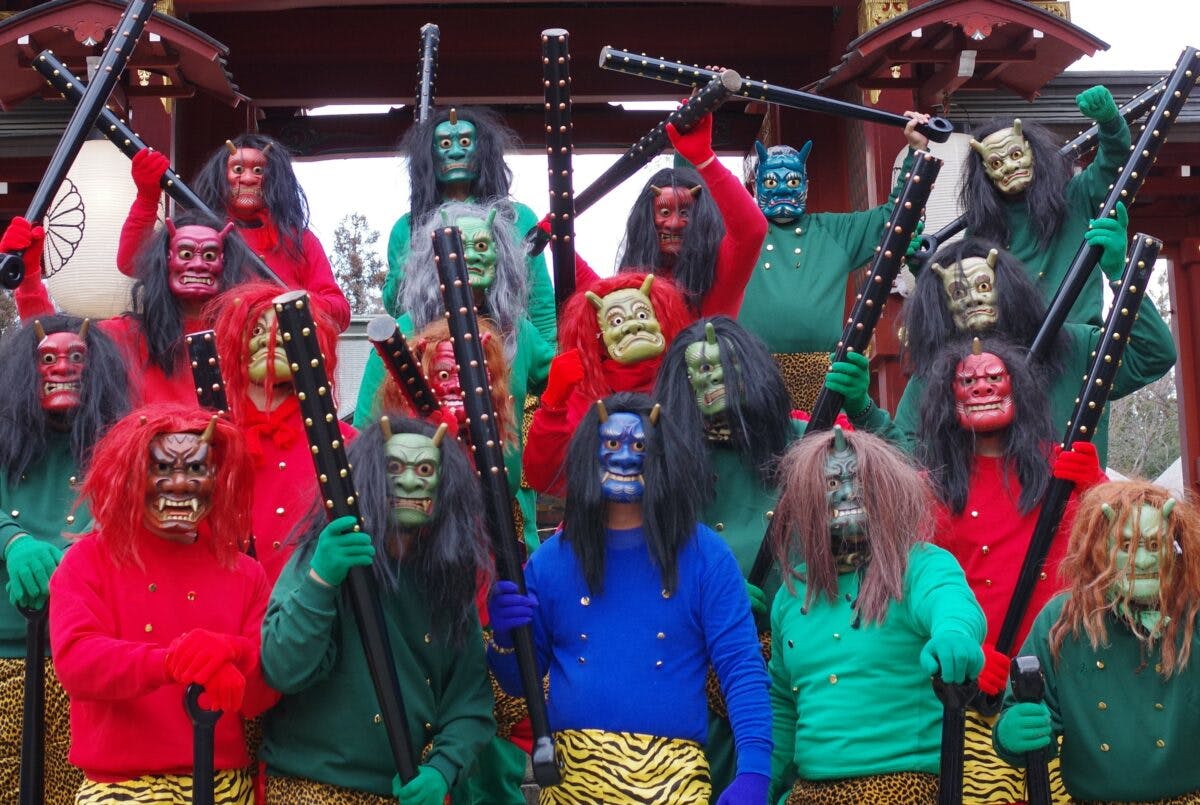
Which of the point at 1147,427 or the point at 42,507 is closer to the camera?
the point at 42,507

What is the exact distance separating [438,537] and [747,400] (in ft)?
Answer: 4.23

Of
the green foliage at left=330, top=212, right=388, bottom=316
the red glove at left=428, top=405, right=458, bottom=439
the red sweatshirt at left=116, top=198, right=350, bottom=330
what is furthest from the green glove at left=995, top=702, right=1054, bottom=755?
the green foliage at left=330, top=212, right=388, bottom=316

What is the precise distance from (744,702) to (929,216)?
4955 millimetres

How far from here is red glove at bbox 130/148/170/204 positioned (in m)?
6.31

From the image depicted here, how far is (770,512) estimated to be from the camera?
5133 millimetres

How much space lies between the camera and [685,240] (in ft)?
21.1

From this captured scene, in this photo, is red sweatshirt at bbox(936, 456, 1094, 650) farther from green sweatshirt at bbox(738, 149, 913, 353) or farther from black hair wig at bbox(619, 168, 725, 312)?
black hair wig at bbox(619, 168, 725, 312)

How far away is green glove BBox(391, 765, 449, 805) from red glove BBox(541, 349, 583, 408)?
1.56 meters

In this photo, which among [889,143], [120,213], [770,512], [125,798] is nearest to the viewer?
→ [125,798]

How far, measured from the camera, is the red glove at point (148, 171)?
631 cm

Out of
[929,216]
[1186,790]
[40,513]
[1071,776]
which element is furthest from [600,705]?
[929,216]

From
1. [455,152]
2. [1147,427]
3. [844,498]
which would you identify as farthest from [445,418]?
[1147,427]

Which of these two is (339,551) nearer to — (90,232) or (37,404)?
(37,404)

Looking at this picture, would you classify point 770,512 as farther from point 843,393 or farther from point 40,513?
point 40,513
